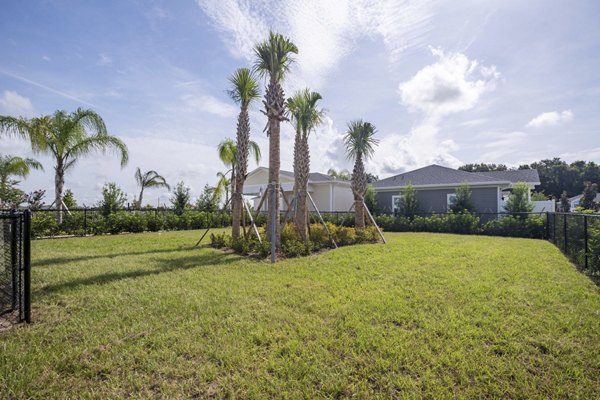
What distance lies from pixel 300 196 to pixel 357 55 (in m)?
4.74

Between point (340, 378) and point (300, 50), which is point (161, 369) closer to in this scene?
point (340, 378)

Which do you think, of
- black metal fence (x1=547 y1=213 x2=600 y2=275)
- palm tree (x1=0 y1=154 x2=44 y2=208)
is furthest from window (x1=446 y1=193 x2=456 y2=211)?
palm tree (x1=0 y1=154 x2=44 y2=208)

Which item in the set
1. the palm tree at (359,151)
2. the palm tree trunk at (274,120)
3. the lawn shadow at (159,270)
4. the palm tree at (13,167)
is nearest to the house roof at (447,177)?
the palm tree at (359,151)

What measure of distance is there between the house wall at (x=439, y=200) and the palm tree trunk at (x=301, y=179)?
1051cm

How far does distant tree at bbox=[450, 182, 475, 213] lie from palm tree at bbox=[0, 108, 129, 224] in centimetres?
1822

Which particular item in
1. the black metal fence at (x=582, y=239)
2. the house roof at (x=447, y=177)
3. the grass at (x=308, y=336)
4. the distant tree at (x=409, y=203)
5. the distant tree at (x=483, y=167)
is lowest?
the grass at (x=308, y=336)

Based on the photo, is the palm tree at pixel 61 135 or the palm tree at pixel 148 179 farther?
the palm tree at pixel 148 179

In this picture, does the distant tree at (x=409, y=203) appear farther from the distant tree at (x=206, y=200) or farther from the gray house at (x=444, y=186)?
the distant tree at (x=206, y=200)

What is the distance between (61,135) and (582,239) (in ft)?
59.7

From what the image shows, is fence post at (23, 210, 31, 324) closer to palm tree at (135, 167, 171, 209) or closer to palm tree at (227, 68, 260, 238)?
palm tree at (227, 68, 260, 238)

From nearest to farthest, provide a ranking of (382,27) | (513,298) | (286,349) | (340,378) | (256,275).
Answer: (340,378) → (286,349) → (513,298) → (256,275) → (382,27)

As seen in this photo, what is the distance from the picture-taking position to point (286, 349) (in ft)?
9.18

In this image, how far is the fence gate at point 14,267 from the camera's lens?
338cm

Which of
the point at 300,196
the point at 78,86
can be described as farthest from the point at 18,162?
the point at 300,196
